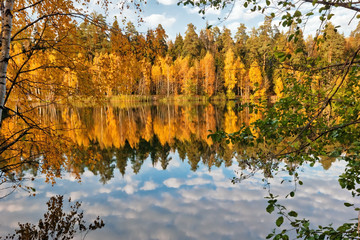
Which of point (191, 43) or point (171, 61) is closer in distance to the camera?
point (171, 61)

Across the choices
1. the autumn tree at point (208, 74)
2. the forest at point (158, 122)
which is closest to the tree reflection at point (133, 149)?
the forest at point (158, 122)

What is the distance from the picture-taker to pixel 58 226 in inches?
238

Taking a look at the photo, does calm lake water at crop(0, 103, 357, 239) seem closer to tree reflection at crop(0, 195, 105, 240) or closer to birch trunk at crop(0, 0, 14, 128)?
tree reflection at crop(0, 195, 105, 240)

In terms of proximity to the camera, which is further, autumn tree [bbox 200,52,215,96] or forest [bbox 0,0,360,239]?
autumn tree [bbox 200,52,215,96]

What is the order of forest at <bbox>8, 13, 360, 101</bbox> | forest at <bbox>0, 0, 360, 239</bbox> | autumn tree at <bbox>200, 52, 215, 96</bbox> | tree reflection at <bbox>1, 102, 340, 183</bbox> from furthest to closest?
autumn tree at <bbox>200, 52, 215, 96</bbox>
tree reflection at <bbox>1, 102, 340, 183</bbox>
forest at <bbox>8, 13, 360, 101</bbox>
forest at <bbox>0, 0, 360, 239</bbox>

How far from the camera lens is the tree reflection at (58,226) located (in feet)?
18.5

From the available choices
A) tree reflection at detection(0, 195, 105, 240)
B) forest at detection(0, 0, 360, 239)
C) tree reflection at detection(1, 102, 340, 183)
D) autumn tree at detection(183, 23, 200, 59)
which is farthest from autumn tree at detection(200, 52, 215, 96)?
tree reflection at detection(0, 195, 105, 240)

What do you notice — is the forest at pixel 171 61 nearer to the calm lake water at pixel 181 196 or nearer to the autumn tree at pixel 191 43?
the autumn tree at pixel 191 43

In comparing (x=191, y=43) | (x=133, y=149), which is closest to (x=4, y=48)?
(x=133, y=149)

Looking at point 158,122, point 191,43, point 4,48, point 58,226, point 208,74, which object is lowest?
point 58,226

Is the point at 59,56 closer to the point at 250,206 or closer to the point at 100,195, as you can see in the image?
the point at 100,195

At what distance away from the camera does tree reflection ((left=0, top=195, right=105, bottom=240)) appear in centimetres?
564

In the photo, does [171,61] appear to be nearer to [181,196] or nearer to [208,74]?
[181,196]

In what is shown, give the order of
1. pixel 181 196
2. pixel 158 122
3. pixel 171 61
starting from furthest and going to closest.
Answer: pixel 158 122 → pixel 181 196 → pixel 171 61
